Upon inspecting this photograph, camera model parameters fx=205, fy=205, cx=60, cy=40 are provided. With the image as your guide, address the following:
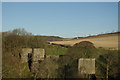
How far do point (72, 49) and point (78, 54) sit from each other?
540 millimetres

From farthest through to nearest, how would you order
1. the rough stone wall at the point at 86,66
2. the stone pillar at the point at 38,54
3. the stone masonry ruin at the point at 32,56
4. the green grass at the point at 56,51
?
the green grass at the point at 56,51 < the stone pillar at the point at 38,54 < the stone masonry ruin at the point at 32,56 < the rough stone wall at the point at 86,66

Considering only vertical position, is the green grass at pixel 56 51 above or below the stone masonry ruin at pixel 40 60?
above

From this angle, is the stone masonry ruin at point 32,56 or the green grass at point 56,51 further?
the green grass at point 56,51

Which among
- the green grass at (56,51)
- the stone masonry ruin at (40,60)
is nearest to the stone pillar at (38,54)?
the stone masonry ruin at (40,60)

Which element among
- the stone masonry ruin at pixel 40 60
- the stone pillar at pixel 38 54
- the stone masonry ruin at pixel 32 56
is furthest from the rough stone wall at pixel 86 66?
the stone pillar at pixel 38 54

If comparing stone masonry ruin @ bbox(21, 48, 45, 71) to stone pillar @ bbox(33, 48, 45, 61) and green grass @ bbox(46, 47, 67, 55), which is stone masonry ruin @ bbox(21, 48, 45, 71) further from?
green grass @ bbox(46, 47, 67, 55)

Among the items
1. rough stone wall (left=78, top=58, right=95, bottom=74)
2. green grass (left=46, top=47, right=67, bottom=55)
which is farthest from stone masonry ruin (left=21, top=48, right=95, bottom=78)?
green grass (left=46, top=47, right=67, bottom=55)

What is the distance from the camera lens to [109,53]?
32.4ft

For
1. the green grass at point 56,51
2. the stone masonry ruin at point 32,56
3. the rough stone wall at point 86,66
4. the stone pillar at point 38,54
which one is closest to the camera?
the rough stone wall at point 86,66

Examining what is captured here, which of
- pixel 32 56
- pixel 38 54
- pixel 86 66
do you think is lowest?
pixel 86 66

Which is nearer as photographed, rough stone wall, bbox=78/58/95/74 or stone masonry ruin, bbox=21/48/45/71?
rough stone wall, bbox=78/58/95/74

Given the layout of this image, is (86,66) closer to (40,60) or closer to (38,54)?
(40,60)

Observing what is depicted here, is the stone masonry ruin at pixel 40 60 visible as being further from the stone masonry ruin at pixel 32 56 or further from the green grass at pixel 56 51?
the green grass at pixel 56 51

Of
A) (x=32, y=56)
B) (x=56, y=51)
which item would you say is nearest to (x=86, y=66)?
(x=32, y=56)
